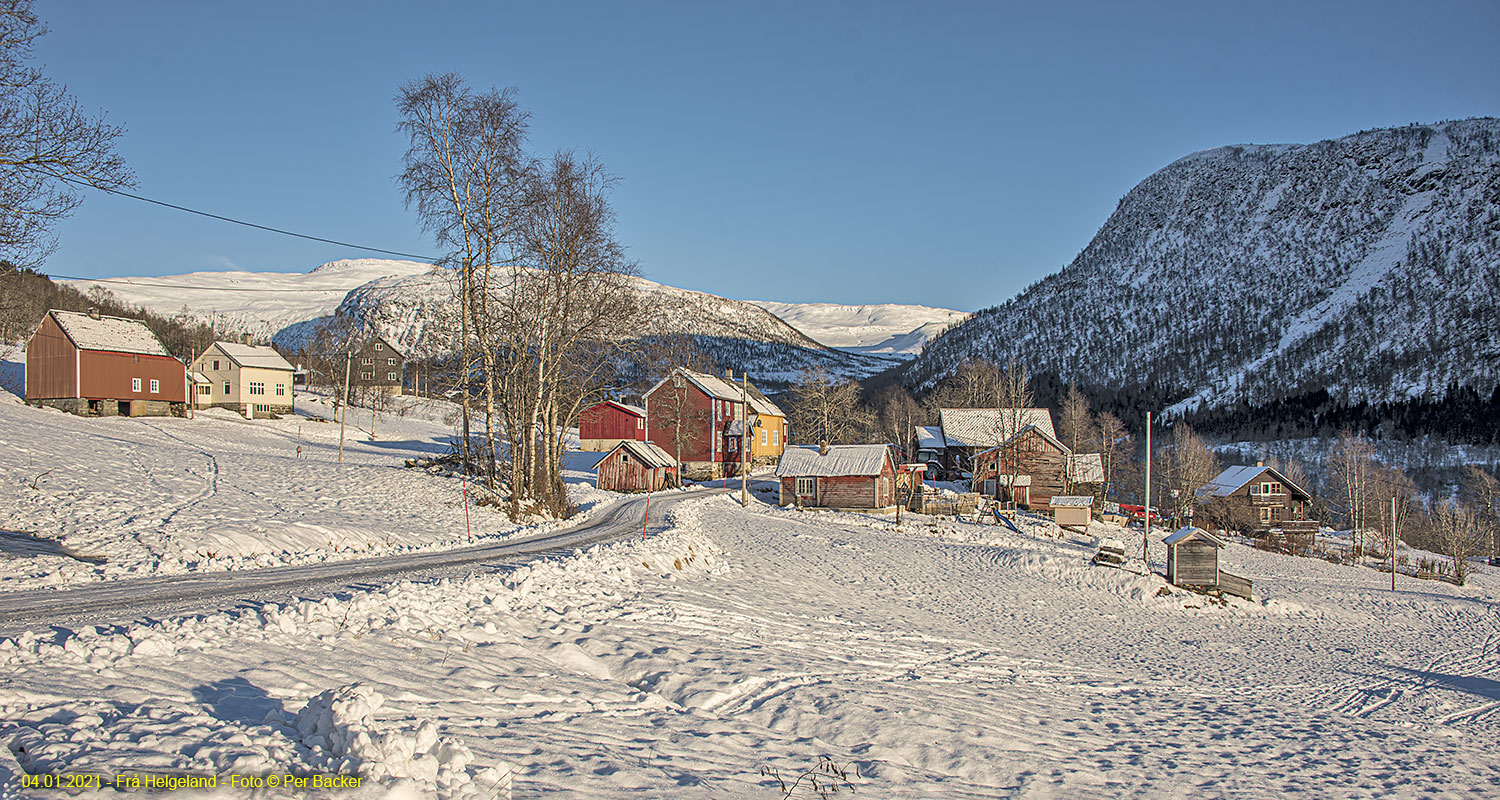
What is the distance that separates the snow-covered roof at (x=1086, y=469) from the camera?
2345 inches

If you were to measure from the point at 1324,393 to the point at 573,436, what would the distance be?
120 meters

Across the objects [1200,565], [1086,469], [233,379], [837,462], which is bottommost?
[1200,565]

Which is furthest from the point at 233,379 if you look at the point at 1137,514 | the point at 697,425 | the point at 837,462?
the point at 1137,514

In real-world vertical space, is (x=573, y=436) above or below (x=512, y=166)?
below

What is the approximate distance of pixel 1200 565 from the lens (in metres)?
29.7

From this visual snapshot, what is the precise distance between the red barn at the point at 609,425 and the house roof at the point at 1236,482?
154 feet

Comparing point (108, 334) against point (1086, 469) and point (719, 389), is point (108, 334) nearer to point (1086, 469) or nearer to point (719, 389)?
point (719, 389)

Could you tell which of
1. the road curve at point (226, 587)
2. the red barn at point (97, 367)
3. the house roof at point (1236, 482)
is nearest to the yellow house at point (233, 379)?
the red barn at point (97, 367)

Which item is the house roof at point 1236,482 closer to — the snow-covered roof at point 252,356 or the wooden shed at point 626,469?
the wooden shed at point 626,469

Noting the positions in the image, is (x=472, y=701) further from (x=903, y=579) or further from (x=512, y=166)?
(x=512, y=166)

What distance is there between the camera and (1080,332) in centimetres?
17262

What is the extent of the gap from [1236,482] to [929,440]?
25.3m

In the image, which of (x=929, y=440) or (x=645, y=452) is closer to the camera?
(x=645, y=452)

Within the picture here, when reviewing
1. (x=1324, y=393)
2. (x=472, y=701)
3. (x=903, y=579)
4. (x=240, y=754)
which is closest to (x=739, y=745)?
(x=472, y=701)
